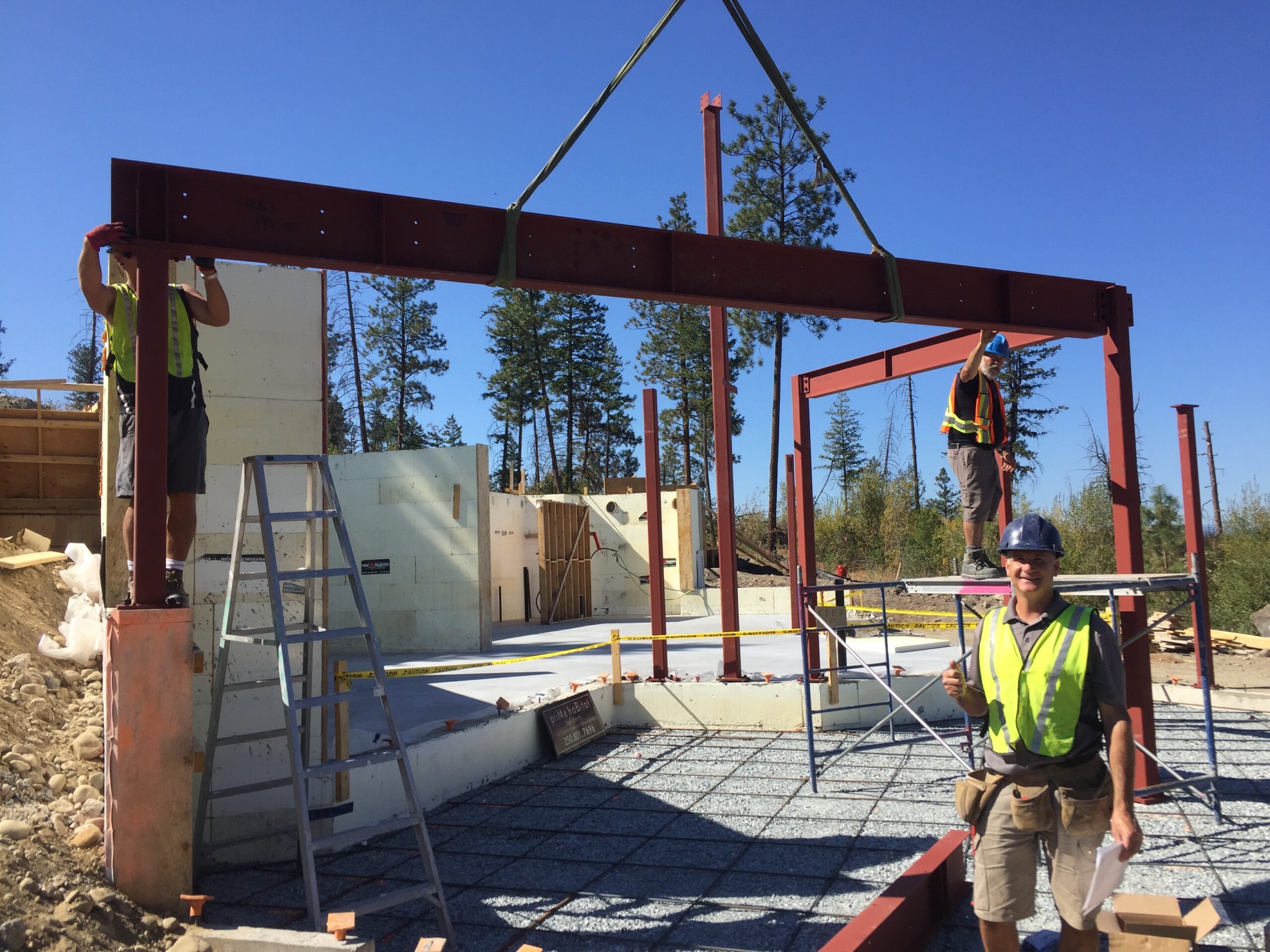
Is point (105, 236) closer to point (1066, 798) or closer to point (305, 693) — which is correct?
point (305, 693)


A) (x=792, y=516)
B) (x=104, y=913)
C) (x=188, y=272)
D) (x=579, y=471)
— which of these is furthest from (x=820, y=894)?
(x=579, y=471)

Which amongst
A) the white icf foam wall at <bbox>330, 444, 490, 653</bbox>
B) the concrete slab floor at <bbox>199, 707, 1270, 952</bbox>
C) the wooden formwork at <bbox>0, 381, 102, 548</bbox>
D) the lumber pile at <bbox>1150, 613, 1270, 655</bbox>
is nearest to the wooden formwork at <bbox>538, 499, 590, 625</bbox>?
the white icf foam wall at <bbox>330, 444, 490, 653</bbox>

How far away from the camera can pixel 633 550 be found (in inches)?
847

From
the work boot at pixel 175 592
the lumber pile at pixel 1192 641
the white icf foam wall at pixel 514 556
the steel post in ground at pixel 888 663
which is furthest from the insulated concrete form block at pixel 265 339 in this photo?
the white icf foam wall at pixel 514 556

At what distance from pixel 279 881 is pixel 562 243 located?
14.1 feet

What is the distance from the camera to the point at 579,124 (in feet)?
17.2

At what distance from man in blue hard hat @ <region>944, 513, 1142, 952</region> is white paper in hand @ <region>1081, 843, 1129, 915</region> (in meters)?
0.10

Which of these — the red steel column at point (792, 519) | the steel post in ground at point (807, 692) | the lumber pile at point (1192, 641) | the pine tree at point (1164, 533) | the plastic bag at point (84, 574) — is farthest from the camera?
the pine tree at point (1164, 533)

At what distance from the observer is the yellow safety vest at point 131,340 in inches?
195

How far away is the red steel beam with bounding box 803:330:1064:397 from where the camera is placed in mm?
8328

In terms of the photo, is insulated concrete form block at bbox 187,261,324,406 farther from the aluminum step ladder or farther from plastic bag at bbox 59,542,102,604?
plastic bag at bbox 59,542,102,604

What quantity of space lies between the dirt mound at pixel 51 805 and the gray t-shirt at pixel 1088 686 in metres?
3.84

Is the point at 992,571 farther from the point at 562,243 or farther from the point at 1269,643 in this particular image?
the point at 1269,643

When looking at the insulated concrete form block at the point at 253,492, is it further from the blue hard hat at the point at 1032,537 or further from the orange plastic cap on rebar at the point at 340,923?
the blue hard hat at the point at 1032,537
